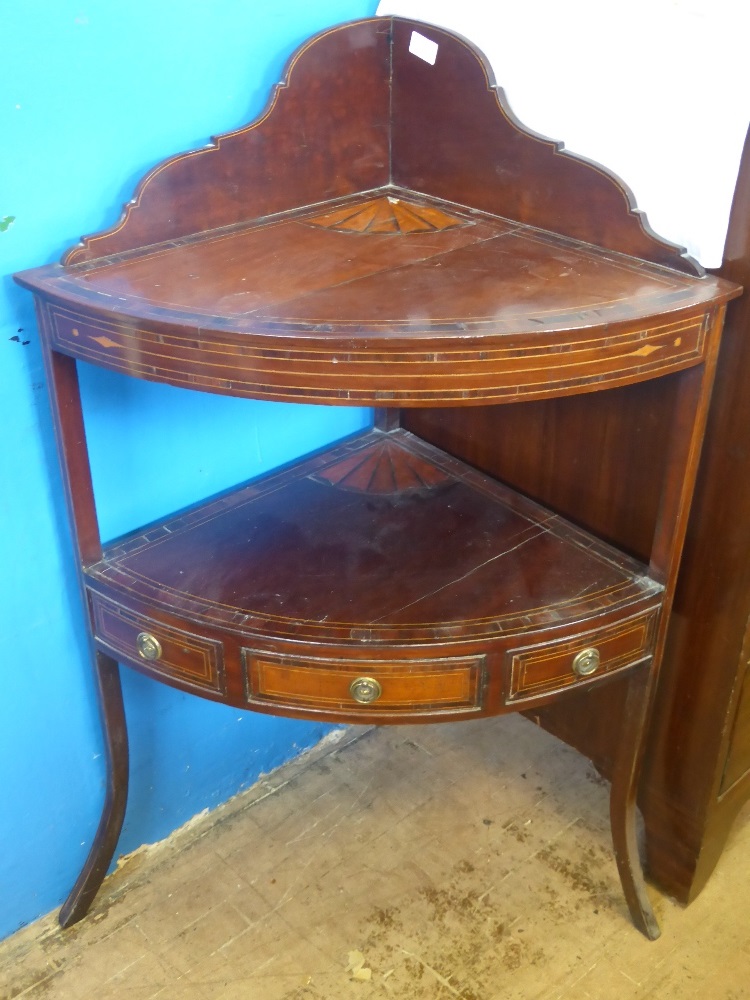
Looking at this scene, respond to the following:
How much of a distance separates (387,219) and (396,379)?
0.44 m

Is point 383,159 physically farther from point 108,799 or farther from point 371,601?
point 108,799

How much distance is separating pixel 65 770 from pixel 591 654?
852 millimetres

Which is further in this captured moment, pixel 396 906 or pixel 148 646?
pixel 396 906

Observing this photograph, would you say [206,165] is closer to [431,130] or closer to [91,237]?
[91,237]

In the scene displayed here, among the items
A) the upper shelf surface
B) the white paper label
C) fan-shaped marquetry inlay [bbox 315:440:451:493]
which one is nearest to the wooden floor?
fan-shaped marquetry inlay [bbox 315:440:451:493]

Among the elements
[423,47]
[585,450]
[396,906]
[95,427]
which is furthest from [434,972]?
[423,47]

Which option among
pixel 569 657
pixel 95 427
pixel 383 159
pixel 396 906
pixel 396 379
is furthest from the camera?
pixel 396 906

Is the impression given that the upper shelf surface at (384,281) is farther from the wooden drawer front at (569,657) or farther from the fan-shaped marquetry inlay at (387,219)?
the wooden drawer front at (569,657)

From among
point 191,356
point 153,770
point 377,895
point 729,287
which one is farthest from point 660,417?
point 153,770

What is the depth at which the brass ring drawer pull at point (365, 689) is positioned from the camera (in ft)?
4.00

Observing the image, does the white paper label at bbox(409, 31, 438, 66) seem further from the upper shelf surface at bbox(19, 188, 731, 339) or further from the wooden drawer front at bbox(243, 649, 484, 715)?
the wooden drawer front at bbox(243, 649, 484, 715)

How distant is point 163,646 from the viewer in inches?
50.9

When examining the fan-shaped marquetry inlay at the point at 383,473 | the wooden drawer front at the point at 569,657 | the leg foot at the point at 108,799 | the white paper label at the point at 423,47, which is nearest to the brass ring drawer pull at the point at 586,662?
the wooden drawer front at the point at 569,657

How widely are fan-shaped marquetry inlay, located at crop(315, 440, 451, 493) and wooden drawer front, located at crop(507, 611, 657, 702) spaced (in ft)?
1.31
